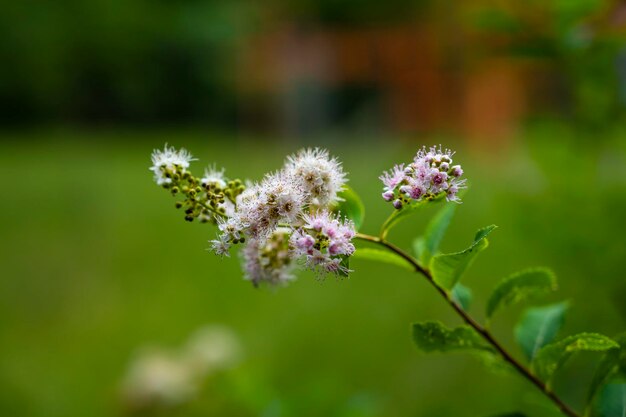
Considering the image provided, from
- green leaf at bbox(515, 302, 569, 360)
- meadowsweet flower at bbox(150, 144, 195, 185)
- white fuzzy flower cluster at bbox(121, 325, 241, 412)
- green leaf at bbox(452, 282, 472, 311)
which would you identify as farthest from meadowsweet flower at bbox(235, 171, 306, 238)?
white fuzzy flower cluster at bbox(121, 325, 241, 412)

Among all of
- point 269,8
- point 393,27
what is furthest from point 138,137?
point 393,27

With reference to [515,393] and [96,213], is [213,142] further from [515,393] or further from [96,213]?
[515,393]

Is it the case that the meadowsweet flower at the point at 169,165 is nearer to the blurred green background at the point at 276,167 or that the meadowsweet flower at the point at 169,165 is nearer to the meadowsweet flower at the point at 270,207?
the meadowsweet flower at the point at 270,207

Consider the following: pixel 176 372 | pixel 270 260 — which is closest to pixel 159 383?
pixel 176 372

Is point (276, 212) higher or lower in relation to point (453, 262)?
higher

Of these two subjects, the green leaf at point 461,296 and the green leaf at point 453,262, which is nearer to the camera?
the green leaf at point 453,262

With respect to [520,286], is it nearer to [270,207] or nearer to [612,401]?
[612,401]

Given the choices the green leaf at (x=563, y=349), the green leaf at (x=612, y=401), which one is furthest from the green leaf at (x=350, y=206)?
the green leaf at (x=612, y=401)
